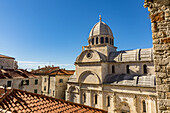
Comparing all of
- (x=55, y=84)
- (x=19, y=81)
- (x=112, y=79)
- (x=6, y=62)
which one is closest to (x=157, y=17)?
(x=112, y=79)

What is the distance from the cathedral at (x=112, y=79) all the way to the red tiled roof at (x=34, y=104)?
8.64 metres

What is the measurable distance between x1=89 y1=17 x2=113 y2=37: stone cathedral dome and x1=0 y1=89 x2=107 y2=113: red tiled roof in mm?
15055

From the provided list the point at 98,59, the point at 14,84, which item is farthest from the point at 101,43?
the point at 14,84

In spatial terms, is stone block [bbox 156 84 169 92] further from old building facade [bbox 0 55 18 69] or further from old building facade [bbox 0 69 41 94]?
old building facade [bbox 0 55 18 69]

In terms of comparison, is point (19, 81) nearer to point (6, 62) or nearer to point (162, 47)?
point (6, 62)

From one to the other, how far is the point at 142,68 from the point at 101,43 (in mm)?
7517

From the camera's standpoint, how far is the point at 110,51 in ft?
60.4

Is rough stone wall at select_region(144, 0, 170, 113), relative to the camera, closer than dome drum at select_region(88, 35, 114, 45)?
Yes

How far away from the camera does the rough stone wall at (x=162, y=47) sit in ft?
9.93

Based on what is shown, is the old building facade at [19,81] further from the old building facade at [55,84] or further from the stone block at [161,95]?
the stone block at [161,95]

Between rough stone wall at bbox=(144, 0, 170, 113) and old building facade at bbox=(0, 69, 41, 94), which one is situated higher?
rough stone wall at bbox=(144, 0, 170, 113)

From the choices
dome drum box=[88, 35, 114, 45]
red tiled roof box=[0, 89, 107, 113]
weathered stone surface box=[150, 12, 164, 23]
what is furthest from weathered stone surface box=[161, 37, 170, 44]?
dome drum box=[88, 35, 114, 45]

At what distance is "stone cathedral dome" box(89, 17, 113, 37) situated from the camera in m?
19.4

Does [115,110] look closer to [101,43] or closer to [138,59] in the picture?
[138,59]
